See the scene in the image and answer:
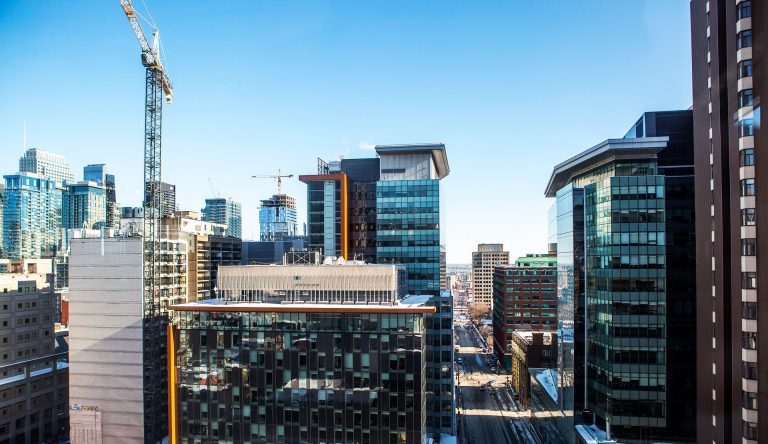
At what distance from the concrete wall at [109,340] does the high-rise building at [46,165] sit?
84777 millimetres

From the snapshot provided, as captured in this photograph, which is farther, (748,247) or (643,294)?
(643,294)

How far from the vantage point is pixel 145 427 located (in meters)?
32.6

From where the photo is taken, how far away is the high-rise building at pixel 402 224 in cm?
3309

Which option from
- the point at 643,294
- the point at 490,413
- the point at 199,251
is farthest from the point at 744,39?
the point at 199,251

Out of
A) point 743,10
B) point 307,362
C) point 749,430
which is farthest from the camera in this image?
point 307,362

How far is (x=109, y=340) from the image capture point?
33156 mm

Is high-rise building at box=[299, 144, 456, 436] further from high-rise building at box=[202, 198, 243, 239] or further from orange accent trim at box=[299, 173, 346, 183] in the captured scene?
high-rise building at box=[202, 198, 243, 239]

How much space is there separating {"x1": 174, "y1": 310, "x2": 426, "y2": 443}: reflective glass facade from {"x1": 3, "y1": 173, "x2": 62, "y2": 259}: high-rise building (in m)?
72.0

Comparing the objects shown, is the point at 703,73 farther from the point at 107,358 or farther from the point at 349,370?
the point at 107,358

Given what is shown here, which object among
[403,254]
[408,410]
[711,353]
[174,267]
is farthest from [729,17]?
[174,267]

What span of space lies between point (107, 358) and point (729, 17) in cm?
3888

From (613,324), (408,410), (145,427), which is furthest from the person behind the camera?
(145,427)

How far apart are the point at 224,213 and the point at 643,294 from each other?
150 m

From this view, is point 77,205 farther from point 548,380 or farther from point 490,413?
point 548,380
